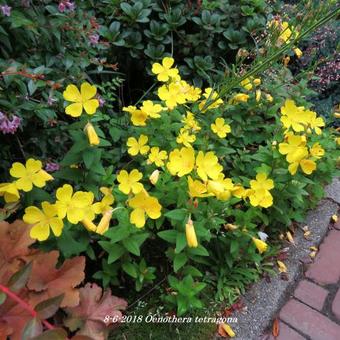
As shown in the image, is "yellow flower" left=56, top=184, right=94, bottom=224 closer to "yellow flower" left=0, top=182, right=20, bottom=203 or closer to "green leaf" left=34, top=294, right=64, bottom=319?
"yellow flower" left=0, top=182, right=20, bottom=203

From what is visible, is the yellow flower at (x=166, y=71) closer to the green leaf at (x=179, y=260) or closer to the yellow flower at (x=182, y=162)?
the yellow flower at (x=182, y=162)

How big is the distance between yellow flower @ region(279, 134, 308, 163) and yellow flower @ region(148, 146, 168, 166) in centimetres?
48

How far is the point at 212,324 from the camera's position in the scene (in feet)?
5.65

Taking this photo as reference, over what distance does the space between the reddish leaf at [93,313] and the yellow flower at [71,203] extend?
11.9 inches

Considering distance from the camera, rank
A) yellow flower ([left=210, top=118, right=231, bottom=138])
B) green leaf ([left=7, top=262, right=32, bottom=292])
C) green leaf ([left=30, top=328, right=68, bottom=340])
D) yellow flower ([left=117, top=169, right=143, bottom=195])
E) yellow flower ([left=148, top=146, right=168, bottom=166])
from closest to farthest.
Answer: green leaf ([left=30, top=328, right=68, bottom=340]) → green leaf ([left=7, top=262, right=32, bottom=292]) → yellow flower ([left=117, top=169, right=143, bottom=195]) → yellow flower ([left=148, top=146, right=168, bottom=166]) → yellow flower ([left=210, top=118, right=231, bottom=138])

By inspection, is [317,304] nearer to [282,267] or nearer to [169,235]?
[282,267]

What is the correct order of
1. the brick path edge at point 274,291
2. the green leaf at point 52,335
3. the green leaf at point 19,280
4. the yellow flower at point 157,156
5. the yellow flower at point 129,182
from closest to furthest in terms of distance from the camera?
the green leaf at point 52,335, the green leaf at point 19,280, the yellow flower at point 129,182, the yellow flower at point 157,156, the brick path edge at point 274,291

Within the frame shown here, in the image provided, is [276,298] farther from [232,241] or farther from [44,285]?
[44,285]

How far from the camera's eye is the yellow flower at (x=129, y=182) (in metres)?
1.41

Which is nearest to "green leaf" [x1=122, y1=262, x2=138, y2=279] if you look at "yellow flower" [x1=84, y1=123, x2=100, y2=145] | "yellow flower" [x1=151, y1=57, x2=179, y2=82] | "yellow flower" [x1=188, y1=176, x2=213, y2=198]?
"yellow flower" [x1=188, y1=176, x2=213, y2=198]

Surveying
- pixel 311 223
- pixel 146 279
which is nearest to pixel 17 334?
pixel 146 279

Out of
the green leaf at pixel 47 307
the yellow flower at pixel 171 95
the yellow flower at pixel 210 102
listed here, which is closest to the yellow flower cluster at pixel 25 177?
the green leaf at pixel 47 307

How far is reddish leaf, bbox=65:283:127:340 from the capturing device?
1353 millimetres

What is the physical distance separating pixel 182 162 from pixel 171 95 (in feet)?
1.28
